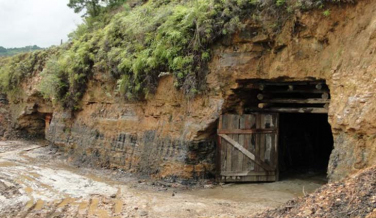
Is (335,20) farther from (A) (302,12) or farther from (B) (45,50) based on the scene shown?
(B) (45,50)

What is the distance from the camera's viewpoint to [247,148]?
38.0 ft

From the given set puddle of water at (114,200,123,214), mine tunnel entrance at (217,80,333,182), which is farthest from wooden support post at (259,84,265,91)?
puddle of water at (114,200,123,214)

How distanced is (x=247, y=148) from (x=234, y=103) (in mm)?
1498

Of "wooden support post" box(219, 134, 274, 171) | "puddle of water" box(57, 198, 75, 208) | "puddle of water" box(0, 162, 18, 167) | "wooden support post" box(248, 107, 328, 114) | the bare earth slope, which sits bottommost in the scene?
"puddle of water" box(57, 198, 75, 208)

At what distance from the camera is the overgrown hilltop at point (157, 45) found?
1080 centimetres

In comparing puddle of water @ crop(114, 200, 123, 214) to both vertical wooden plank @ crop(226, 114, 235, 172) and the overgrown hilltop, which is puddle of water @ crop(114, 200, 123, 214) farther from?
the overgrown hilltop

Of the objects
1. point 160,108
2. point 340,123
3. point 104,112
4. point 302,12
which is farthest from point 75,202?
point 302,12

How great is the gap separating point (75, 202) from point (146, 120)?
14.2 feet

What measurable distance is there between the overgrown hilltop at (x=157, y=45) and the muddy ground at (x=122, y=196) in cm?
322

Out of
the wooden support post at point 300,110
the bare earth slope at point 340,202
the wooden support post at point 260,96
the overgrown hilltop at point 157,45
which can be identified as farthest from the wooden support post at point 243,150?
the bare earth slope at point 340,202

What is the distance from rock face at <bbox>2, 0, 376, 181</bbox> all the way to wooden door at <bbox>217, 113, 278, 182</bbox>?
0.43 metres

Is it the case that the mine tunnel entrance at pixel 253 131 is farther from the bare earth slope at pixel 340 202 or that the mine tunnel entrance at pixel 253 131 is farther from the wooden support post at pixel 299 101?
the bare earth slope at pixel 340 202

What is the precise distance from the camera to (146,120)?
13.6 metres

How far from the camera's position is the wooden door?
11531mm
